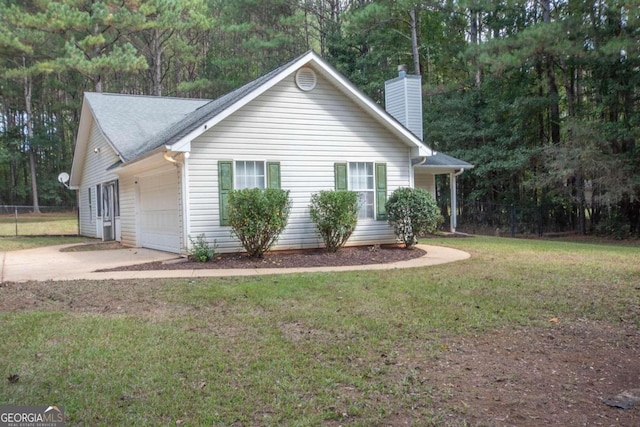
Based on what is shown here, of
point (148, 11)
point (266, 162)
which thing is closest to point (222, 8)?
point (148, 11)

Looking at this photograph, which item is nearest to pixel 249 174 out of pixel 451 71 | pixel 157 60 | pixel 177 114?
pixel 177 114

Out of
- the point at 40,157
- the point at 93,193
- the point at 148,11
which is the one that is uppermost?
the point at 148,11

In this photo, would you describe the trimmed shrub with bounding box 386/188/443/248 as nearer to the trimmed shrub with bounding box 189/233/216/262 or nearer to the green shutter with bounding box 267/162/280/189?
the green shutter with bounding box 267/162/280/189

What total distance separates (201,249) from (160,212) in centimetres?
269

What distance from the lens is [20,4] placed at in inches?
1148

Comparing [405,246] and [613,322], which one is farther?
[405,246]

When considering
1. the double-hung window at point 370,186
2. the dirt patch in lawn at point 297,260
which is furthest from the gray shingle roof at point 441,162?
the dirt patch in lawn at point 297,260

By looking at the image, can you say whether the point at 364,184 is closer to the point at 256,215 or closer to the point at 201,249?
the point at 256,215

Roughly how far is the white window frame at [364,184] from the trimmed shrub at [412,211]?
62cm

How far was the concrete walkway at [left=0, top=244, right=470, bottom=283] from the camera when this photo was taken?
26.9 ft

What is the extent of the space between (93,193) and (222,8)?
1881 cm

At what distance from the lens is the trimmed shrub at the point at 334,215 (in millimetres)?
10477

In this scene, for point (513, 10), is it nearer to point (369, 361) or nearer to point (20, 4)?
point (369, 361)

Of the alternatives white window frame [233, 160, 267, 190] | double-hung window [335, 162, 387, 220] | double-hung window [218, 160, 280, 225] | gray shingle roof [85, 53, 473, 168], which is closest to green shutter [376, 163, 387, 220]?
double-hung window [335, 162, 387, 220]
